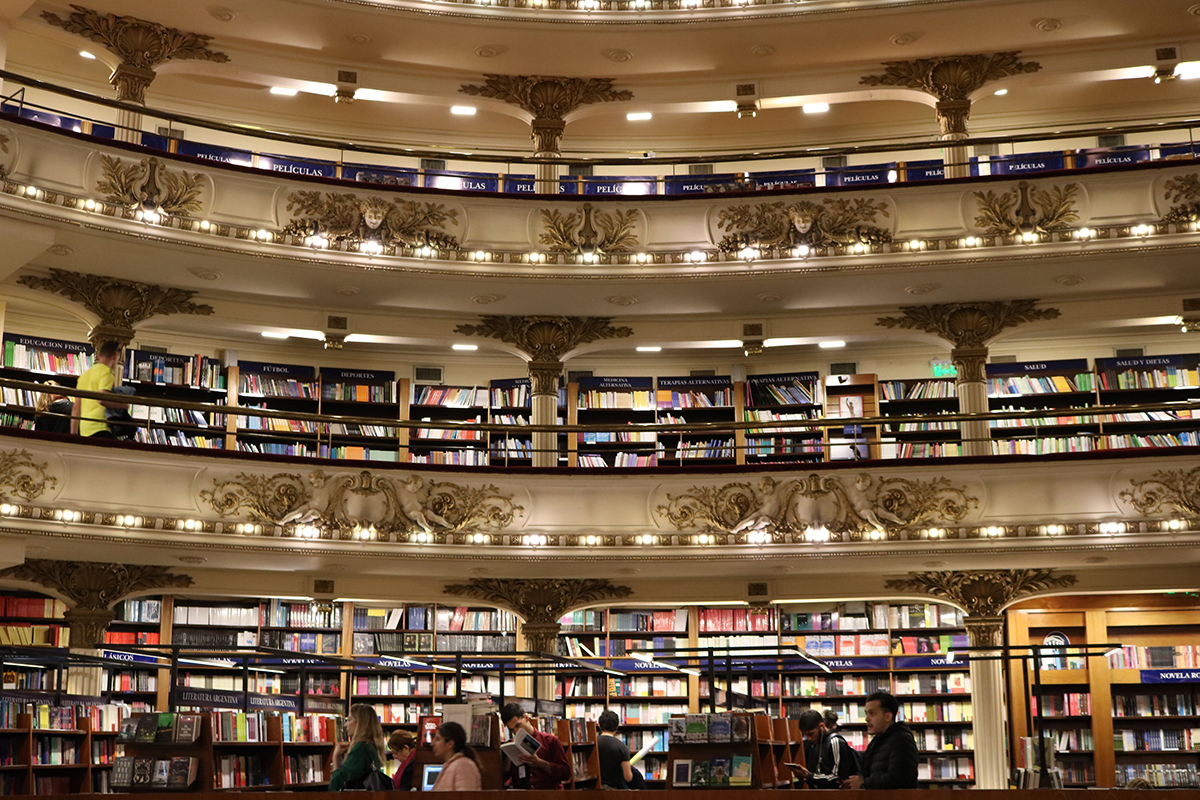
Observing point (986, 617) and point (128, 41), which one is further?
point (128, 41)

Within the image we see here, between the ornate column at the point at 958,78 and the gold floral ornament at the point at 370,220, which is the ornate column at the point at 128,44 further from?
the ornate column at the point at 958,78

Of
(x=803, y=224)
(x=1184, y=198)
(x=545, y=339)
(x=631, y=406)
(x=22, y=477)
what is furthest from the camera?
(x=631, y=406)

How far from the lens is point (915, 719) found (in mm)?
11500

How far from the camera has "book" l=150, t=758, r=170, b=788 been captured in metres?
6.18

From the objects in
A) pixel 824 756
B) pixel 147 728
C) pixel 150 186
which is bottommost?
pixel 824 756

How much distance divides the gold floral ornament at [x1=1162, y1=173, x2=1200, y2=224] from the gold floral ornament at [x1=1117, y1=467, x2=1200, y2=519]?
7.73 ft

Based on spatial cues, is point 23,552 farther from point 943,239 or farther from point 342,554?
point 943,239

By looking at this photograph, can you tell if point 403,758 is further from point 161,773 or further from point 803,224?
point 803,224

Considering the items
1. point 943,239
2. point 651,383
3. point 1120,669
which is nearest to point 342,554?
point 651,383

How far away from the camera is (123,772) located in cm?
624

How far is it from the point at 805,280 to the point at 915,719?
4.11 m

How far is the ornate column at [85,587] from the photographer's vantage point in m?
10.3

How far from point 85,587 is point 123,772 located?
4.59m

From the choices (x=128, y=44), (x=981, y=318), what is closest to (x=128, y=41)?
(x=128, y=44)
